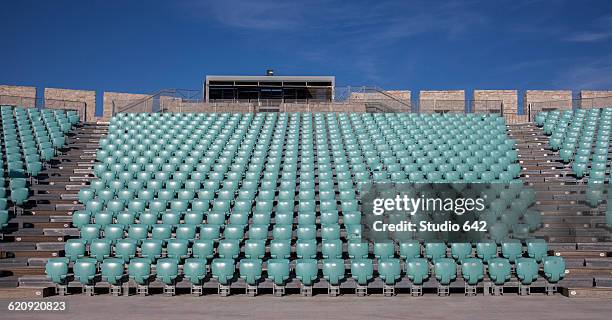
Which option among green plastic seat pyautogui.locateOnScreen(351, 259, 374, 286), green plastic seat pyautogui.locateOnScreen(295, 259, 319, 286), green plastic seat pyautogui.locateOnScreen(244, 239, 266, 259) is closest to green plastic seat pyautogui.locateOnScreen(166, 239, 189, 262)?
green plastic seat pyautogui.locateOnScreen(244, 239, 266, 259)

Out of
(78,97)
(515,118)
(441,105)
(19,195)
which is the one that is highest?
(78,97)

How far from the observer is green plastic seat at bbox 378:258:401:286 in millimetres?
11188

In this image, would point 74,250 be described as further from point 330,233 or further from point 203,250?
point 330,233

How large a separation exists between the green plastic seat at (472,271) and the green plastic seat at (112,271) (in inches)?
268

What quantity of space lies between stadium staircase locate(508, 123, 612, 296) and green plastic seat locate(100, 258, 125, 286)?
891 centimetres

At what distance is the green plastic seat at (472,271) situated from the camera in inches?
440

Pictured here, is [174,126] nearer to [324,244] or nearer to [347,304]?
[324,244]

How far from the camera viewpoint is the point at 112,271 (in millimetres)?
11156

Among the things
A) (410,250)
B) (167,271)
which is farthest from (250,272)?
(410,250)

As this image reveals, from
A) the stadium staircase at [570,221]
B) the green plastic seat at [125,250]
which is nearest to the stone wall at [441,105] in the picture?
the stadium staircase at [570,221]

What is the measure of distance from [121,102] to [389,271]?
741 inches

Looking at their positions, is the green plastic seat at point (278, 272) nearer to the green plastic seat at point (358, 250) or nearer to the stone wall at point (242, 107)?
the green plastic seat at point (358, 250)

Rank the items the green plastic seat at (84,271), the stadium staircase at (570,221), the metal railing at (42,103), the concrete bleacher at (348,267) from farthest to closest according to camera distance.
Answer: the metal railing at (42,103), the stadium staircase at (570,221), the concrete bleacher at (348,267), the green plastic seat at (84,271)

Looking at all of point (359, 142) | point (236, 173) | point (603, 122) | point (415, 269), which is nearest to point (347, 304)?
point (415, 269)
